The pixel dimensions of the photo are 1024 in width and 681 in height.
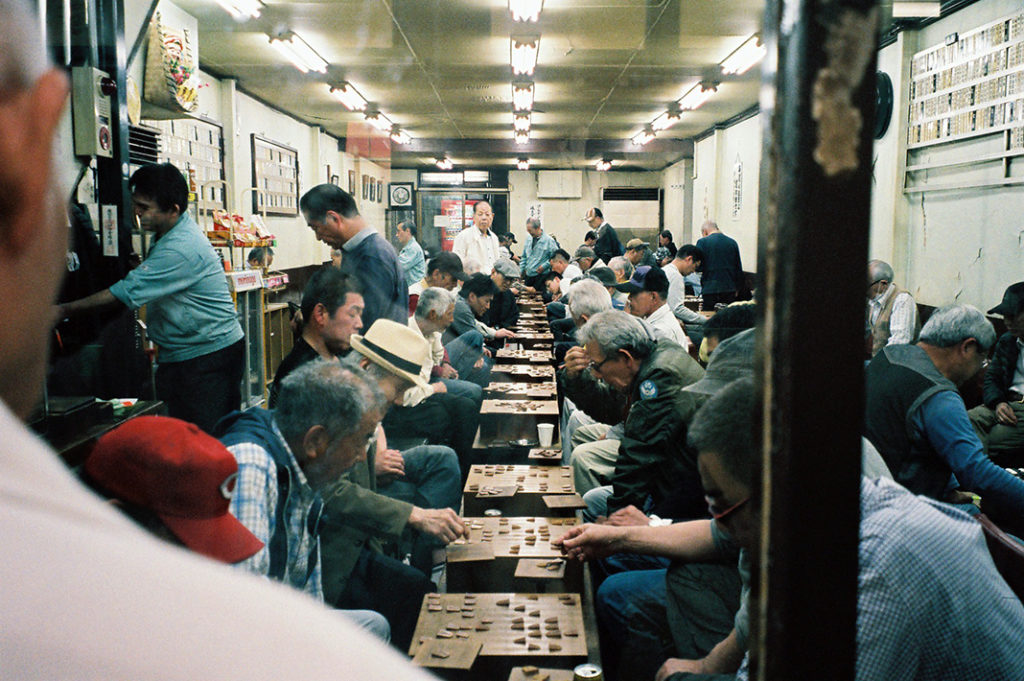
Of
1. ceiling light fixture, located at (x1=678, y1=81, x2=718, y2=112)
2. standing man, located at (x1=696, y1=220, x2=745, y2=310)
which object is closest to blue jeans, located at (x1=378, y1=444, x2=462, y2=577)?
standing man, located at (x1=696, y1=220, x2=745, y2=310)

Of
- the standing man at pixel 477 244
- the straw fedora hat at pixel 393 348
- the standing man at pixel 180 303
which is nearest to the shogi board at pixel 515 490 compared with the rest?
the straw fedora hat at pixel 393 348

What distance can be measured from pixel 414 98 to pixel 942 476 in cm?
805

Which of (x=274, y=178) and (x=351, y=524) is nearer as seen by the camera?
(x=351, y=524)

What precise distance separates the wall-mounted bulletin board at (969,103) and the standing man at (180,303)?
15.0 feet

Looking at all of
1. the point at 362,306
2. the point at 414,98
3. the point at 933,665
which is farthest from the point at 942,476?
the point at 414,98

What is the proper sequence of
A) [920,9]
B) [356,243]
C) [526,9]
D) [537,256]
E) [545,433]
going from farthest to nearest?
[537,256], [526,9], [920,9], [545,433], [356,243]

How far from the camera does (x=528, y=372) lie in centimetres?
507

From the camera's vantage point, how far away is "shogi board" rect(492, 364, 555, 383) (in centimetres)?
497

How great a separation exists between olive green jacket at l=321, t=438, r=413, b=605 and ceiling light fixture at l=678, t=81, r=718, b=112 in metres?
6.86

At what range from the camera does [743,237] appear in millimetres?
9406

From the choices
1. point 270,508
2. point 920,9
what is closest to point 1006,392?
point 920,9

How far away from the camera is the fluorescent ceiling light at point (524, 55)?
660 cm

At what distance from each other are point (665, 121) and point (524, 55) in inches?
176

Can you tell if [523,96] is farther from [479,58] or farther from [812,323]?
[812,323]
